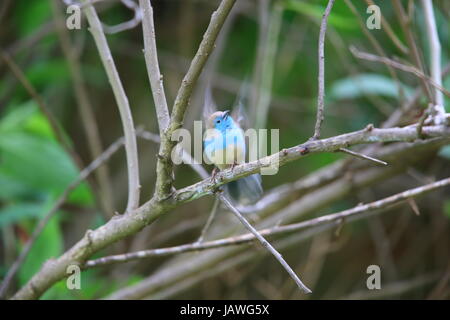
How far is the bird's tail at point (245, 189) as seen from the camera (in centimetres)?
193

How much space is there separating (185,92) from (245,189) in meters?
0.76

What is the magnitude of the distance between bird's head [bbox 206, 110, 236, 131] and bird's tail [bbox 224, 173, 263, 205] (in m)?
0.21

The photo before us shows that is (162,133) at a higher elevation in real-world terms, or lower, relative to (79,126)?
lower

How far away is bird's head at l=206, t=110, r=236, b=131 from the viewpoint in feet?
5.85

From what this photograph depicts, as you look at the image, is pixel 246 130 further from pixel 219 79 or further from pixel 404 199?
pixel 219 79

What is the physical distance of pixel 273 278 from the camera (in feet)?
11.1

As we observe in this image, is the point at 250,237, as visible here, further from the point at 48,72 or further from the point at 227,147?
the point at 48,72

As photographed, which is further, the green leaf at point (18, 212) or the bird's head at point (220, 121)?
the green leaf at point (18, 212)

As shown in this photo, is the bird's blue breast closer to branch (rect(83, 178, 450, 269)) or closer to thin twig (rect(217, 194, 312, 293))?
branch (rect(83, 178, 450, 269))

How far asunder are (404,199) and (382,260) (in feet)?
4.37

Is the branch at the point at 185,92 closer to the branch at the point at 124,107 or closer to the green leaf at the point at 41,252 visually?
the branch at the point at 124,107

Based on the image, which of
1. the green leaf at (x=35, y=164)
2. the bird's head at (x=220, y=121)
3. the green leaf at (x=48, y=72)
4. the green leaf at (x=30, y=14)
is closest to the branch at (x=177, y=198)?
the bird's head at (x=220, y=121)

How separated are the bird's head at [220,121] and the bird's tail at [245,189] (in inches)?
8.2
